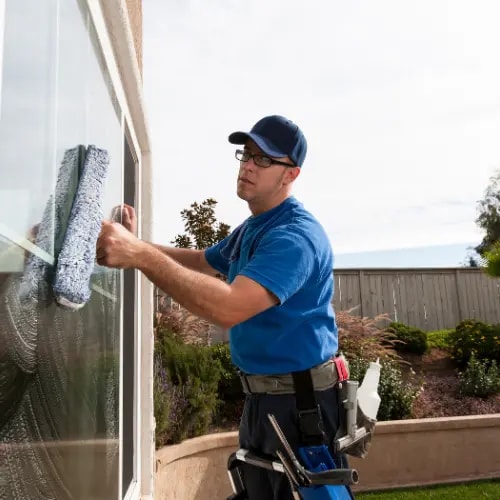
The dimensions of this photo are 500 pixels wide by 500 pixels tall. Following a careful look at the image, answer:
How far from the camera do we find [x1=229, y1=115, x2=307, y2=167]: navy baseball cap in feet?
7.05

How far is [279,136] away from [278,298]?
77 centimetres

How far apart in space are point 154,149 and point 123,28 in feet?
4.93

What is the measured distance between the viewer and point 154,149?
11.5 ft

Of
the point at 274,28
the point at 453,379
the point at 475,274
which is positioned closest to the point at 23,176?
the point at 274,28

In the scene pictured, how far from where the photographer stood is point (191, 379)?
4.86 m

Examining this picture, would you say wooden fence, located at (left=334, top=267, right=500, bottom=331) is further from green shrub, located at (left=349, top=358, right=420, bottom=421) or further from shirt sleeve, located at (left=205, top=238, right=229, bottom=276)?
shirt sleeve, located at (left=205, top=238, right=229, bottom=276)

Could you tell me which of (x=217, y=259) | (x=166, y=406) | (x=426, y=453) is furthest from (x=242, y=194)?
(x=426, y=453)

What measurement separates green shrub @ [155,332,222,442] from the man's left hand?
11.2 ft

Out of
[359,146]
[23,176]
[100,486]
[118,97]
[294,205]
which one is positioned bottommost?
[100,486]

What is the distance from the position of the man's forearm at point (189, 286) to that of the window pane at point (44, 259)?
9.0 inches

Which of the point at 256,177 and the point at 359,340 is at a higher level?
the point at 256,177

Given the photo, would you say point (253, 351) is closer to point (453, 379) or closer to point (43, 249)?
point (43, 249)

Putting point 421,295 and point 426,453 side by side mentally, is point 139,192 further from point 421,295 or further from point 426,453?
point 421,295

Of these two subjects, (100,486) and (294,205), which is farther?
(294,205)
